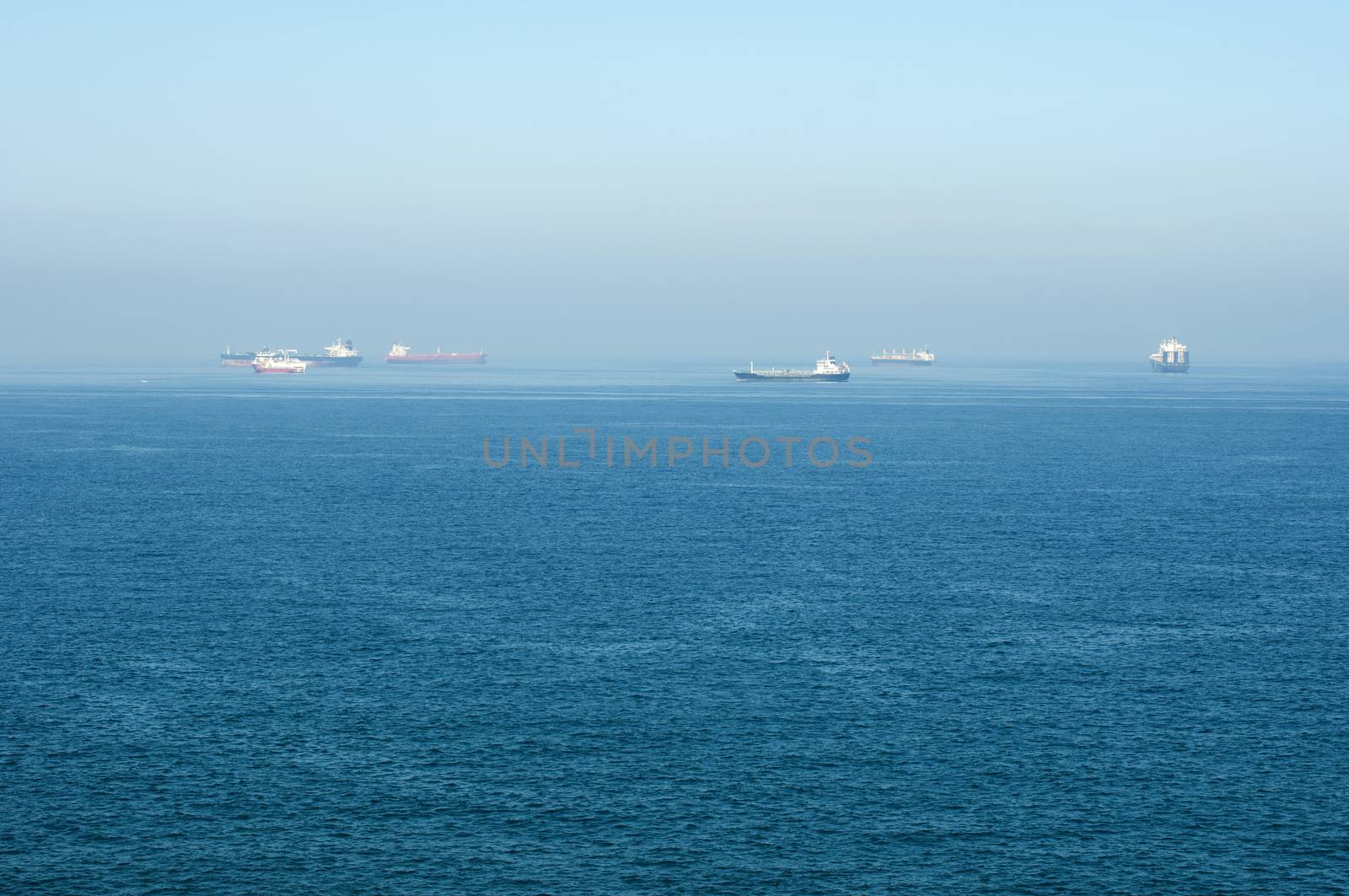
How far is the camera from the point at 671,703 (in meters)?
66.7

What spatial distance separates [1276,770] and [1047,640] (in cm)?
2152

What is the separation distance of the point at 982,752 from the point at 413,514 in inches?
3054

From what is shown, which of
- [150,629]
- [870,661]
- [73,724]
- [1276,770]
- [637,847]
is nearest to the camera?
[637,847]

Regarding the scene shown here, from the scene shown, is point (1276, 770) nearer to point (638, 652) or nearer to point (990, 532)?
point (638, 652)

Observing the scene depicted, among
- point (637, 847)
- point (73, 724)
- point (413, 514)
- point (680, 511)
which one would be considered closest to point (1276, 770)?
point (637, 847)

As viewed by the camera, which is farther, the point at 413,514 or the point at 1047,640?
the point at 413,514

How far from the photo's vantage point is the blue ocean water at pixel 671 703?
50281 millimetres

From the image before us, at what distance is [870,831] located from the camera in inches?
2061

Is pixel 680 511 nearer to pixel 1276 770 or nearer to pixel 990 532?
pixel 990 532

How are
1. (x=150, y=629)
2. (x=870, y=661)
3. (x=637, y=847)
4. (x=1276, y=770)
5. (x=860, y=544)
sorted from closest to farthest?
1. (x=637, y=847)
2. (x=1276, y=770)
3. (x=870, y=661)
4. (x=150, y=629)
5. (x=860, y=544)

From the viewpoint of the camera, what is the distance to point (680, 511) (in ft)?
427

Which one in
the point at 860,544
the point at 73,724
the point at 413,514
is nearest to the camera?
the point at 73,724

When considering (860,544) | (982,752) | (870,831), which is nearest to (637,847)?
(870,831)

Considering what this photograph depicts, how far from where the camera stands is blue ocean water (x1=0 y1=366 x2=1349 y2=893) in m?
50.3
